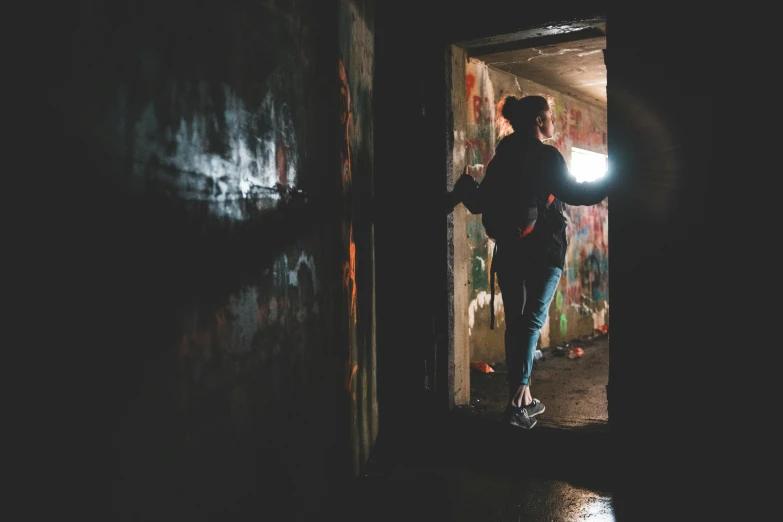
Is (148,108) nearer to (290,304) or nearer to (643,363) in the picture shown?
(290,304)

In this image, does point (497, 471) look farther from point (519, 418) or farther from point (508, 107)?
point (508, 107)

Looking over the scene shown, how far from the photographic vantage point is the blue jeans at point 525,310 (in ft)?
11.9

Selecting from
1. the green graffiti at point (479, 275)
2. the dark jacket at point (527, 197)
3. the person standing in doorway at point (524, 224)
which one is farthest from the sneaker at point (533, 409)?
the green graffiti at point (479, 275)

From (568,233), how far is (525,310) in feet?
11.1

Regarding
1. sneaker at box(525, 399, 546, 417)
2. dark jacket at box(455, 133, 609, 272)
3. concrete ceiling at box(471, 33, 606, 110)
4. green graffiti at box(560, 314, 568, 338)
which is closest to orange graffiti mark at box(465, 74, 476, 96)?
concrete ceiling at box(471, 33, 606, 110)

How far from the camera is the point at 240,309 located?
1.95m

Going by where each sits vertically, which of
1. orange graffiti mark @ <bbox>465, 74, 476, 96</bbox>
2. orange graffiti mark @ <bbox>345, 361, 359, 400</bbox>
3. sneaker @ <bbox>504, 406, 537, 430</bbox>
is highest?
orange graffiti mark @ <bbox>465, 74, 476, 96</bbox>

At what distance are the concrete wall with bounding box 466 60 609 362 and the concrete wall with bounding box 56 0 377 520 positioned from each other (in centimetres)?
302

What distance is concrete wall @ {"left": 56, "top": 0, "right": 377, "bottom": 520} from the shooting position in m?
1.36

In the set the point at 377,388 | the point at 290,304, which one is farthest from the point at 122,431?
the point at 377,388

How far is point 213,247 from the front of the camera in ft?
5.85

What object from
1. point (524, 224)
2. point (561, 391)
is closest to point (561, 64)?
point (524, 224)

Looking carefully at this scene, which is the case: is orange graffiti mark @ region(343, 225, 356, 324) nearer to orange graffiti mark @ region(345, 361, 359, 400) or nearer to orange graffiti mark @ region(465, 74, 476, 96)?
orange graffiti mark @ region(345, 361, 359, 400)

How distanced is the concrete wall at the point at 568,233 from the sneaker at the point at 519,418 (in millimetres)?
2128
